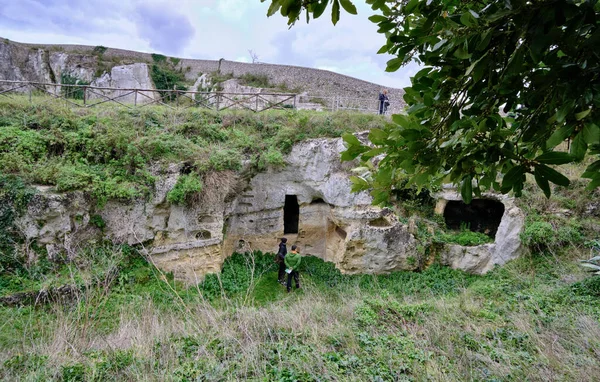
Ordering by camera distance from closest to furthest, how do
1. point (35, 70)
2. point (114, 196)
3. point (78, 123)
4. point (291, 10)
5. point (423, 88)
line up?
point (291, 10) → point (423, 88) → point (114, 196) → point (78, 123) → point (35, 70)

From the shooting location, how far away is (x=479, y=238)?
9.54 meters

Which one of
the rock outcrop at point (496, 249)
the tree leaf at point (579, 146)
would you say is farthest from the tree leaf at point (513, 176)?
the rock outcrop at point (496, 249)

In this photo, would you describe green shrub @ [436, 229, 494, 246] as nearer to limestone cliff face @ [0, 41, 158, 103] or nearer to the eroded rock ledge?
the eroded rock ledge

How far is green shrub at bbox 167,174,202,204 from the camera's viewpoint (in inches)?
337

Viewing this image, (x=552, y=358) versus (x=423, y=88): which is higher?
(x=423, y=88)

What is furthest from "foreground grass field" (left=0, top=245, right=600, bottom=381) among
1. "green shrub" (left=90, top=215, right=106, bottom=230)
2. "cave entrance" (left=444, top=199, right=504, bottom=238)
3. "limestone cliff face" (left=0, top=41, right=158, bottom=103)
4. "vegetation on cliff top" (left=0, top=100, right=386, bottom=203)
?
"limestone cliff face" (left=0, top=41, right=158, bottom=103)

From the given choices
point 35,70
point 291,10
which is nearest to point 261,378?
point 291,10

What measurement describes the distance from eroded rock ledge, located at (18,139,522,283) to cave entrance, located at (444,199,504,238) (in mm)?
1914

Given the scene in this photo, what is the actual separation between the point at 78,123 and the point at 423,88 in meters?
10.3

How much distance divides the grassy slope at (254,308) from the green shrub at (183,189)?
0.49 meters

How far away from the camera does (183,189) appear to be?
8602 mm

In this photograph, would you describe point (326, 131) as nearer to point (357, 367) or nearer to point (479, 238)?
point (479, 238)

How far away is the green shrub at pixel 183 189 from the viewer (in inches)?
337

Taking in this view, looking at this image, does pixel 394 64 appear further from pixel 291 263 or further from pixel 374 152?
pixel 291 263
